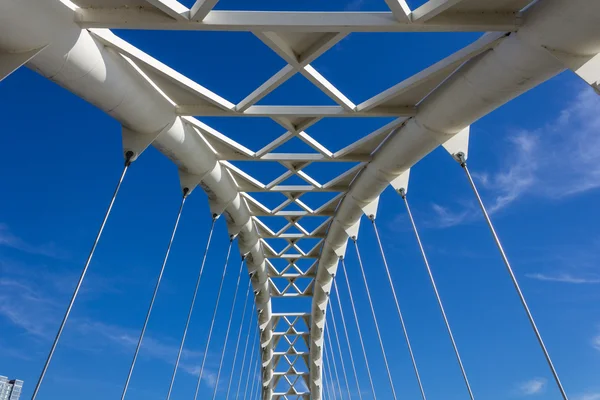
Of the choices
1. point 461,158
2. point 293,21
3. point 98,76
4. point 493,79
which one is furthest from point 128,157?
point 493,79

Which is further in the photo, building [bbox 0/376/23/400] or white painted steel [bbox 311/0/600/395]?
building [bbox 0/376/23/400]

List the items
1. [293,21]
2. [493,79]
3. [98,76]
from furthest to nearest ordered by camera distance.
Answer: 1. [493,79]
2. [98,76]
3. [293,21]

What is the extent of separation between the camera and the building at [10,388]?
106869 millimetres

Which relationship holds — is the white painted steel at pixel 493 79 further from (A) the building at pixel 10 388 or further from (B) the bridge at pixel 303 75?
(A) the building at pixel 10 388

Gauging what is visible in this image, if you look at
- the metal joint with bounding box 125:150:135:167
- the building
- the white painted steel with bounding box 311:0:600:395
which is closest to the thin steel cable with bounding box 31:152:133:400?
the metal joint with bounding box 125:150:135:167

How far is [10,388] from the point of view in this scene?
112312mm

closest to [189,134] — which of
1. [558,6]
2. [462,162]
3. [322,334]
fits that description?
[462,162]

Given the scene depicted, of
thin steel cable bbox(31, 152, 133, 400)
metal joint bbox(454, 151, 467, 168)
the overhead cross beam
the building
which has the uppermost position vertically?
the building

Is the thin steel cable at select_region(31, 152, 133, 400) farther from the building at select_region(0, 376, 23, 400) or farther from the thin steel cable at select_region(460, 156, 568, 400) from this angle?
the building at select_region(0, 376, 23, 400)

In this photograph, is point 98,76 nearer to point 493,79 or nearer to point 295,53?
point 295,53

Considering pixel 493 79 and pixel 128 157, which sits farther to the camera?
pixel 128 157

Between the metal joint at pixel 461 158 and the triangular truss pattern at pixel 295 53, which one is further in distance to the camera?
the metal joint at pixel 461 158

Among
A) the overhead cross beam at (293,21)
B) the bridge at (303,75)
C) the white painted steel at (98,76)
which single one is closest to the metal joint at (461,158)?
the bridge at (303,75)

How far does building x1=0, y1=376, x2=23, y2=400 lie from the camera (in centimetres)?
10687
